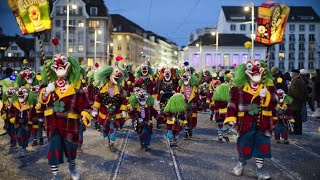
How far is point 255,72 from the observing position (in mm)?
7391

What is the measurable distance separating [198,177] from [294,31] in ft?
281

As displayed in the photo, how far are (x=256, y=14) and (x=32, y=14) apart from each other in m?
79.0

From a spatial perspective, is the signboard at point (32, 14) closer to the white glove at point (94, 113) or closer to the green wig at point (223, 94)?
the white glove at point (94, 113)

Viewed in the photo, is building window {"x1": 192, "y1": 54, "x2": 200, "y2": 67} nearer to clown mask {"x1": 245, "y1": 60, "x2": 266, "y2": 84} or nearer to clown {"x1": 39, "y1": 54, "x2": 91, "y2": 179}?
clown mask {"x1": 245, "y1": 60, "x2": 266, "y2": 84}

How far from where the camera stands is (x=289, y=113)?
11383mm

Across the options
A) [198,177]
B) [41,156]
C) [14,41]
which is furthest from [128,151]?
[14,41]

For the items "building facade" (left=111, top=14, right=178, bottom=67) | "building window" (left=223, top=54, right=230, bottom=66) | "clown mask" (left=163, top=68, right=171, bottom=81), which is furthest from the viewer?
"building facade" (left=111, top=14, right=178, bottom=67)

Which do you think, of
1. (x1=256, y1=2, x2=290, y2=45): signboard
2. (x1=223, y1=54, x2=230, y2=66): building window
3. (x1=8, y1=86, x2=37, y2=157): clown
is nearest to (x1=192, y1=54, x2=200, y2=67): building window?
(x1=223, y1=54, x2=230, y2=66): building window

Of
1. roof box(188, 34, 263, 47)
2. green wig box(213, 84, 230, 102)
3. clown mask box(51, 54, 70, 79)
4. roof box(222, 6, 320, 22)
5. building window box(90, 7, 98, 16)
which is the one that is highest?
roof box(222, 6, 320, 22)

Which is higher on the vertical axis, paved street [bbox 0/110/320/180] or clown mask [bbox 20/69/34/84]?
clown mask [bbox 20/69/34/84]

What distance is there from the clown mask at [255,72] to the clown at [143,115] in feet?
11.4

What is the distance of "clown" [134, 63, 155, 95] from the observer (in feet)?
46.4

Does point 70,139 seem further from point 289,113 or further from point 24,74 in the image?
point 289,113

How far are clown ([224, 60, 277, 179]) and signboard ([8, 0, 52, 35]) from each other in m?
3.46
